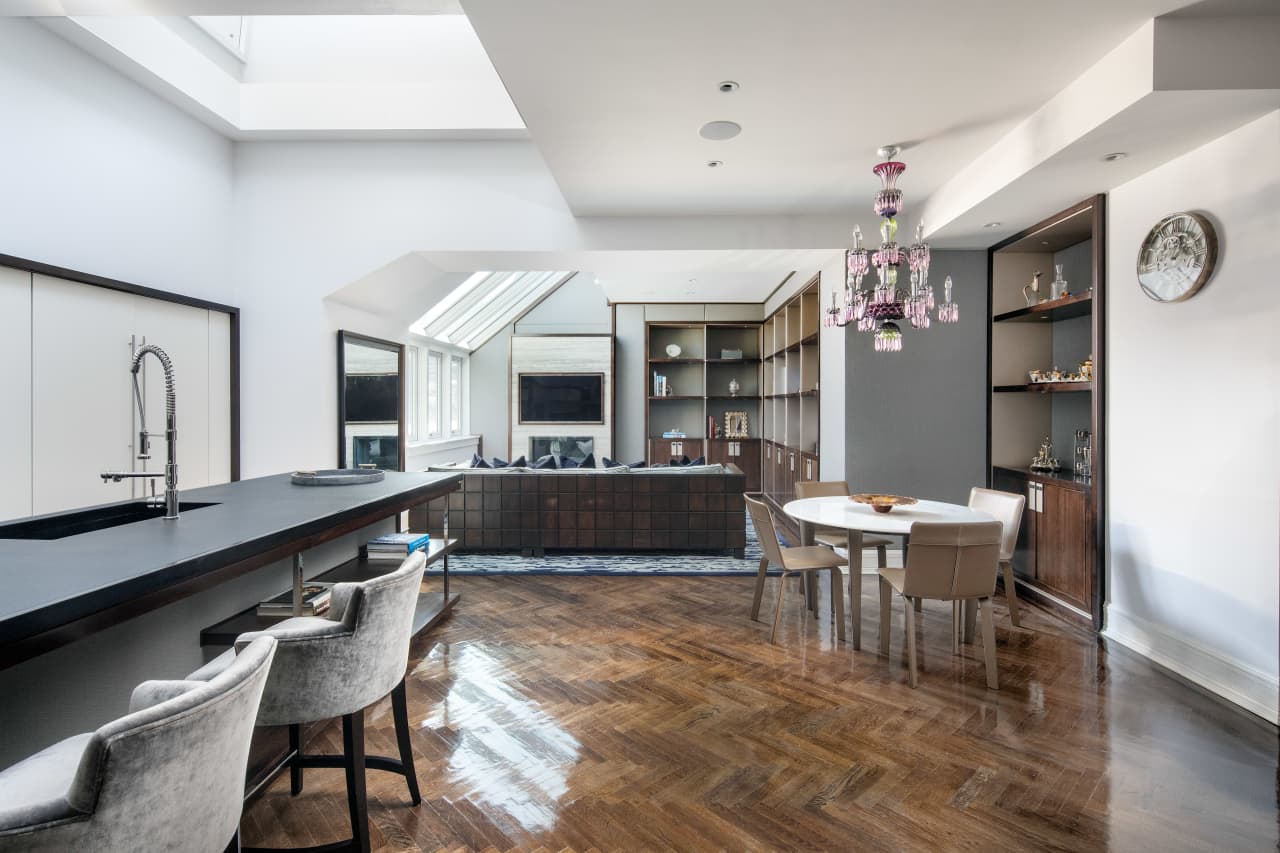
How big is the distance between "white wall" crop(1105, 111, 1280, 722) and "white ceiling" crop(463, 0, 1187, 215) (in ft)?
2.74

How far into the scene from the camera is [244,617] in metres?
2.17

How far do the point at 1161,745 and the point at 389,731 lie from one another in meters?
2.88

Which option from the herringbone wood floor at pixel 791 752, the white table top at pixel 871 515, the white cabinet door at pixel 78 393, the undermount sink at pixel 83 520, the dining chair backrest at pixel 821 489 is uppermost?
the white cabinet door at pixel 78 393

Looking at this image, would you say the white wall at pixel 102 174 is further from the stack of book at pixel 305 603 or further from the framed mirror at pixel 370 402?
the stack of book at pixel 305 603

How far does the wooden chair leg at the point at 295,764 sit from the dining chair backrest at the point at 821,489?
3.12 m

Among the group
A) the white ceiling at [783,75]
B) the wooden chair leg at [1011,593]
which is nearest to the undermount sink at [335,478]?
the white ceiling at [783,75]

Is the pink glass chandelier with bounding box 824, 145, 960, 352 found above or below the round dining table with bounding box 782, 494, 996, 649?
above

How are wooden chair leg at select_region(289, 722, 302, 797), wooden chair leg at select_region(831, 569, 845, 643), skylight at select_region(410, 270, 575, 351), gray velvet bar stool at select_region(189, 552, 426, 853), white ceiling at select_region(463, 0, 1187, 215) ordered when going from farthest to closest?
skylight at select_region(410, 270, 575, 351), wooden chair leg at select_region(831, 569, 845, 643), white ceiling at select_region(463, 0, 1187, 215), wooden chair leg at select_region(289, 722, 302, 797), gray velvet bar stool at select_region(189, 552, 426, 853)

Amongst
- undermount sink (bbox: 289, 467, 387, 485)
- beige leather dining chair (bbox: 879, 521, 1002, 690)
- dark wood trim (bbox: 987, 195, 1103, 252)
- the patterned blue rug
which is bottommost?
the patterned blue rug

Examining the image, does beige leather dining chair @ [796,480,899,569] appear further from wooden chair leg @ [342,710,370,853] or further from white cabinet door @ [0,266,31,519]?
white cabinet door @ [0,266,31,519]

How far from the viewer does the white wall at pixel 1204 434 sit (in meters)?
2.57

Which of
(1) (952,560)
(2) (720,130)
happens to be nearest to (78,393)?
(2) (720,130)

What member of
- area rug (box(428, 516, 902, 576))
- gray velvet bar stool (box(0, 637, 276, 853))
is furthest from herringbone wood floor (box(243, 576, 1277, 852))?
area rug (box(428, 516, 902, 576))

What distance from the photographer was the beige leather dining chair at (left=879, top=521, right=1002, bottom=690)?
2.79 meters
